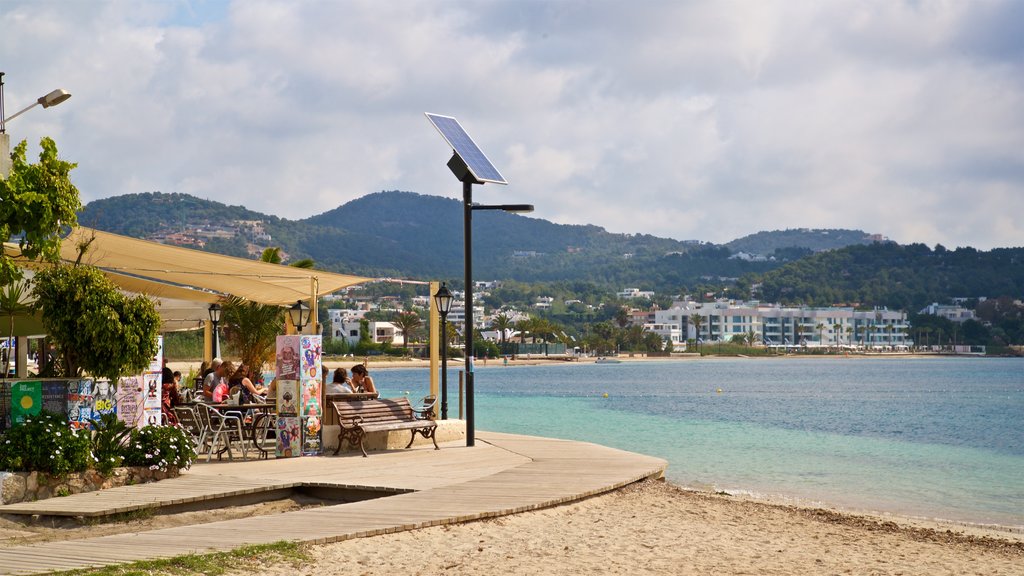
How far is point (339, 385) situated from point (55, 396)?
3.95 metres

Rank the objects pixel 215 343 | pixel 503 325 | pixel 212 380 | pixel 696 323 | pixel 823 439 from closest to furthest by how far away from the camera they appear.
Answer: pixel 212 380
pixel 215 343
pixel 823 439
pixel 503 325
pixel 696 323

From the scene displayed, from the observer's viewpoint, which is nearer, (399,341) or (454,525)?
(454,525)

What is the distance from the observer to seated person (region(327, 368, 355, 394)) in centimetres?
1281

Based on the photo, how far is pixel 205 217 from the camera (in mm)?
148625

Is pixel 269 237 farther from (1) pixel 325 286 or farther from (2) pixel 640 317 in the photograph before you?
(1) pixel 325 286

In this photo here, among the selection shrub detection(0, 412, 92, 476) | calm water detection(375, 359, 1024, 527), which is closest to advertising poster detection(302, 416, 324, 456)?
shrub detection(0, 412, 92, 476)

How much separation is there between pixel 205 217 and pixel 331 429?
14293 centimetres

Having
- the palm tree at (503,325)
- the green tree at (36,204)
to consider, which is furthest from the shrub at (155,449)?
the palm tree at (503,325)

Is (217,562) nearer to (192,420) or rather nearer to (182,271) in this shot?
(192,420)

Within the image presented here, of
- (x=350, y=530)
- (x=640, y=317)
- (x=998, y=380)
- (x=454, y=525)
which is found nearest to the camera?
(x=350, y=530)

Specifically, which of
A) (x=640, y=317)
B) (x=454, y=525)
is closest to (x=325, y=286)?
(x=454, y=525)

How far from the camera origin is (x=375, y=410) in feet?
40.6

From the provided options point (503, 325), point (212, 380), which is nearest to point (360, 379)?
point (212, 380)

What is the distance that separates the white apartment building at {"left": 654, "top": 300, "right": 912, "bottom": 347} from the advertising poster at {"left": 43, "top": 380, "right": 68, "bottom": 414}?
159 meters
